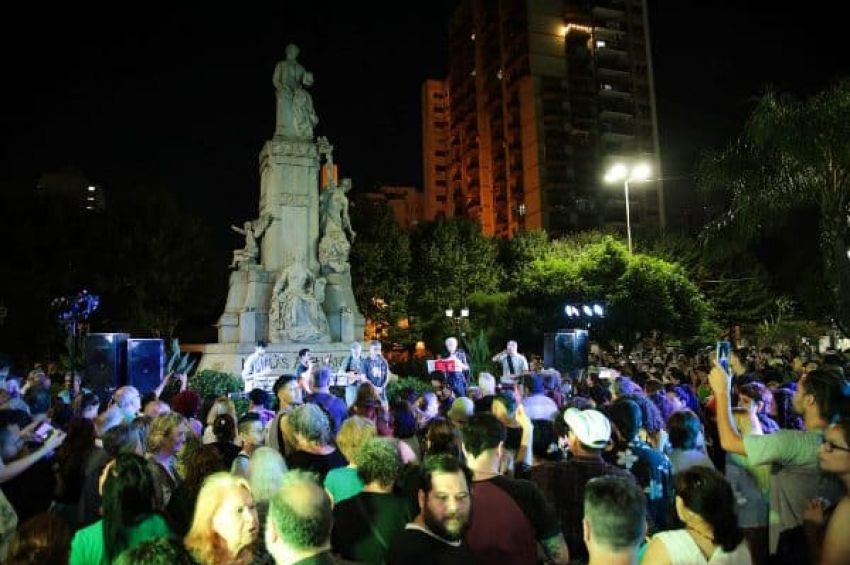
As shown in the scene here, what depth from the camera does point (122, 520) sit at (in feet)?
10.5

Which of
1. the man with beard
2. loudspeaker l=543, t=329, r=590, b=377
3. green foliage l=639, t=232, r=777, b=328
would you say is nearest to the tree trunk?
loudspeaker l=543, t=329, r=590, b=377

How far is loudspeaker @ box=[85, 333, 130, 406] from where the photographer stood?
1052cm

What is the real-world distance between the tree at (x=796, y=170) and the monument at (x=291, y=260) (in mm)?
11073

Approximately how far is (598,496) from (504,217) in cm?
7235

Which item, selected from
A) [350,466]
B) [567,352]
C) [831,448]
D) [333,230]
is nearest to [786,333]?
[567,352]

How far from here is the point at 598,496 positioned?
2.67m

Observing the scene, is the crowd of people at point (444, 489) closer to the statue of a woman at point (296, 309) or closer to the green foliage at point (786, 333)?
the statue of a woman at point (296, 309)

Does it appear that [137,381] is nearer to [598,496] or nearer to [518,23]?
[598,496]

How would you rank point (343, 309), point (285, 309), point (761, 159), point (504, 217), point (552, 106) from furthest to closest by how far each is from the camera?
point (504, 217) < point (552, 106) < point (343, 309) < point (285, 309) < point (761, 159)

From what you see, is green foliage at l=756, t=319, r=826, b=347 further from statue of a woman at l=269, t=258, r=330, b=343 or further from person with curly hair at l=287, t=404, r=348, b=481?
person with curly hair at l=287, t=404, r=348, b=481

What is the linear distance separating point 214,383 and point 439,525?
1377 cm

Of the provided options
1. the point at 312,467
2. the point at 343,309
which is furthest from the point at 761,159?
the point at 312,467

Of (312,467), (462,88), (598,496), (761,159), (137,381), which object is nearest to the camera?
(598,496)

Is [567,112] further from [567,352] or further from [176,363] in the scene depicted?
[567,352]
